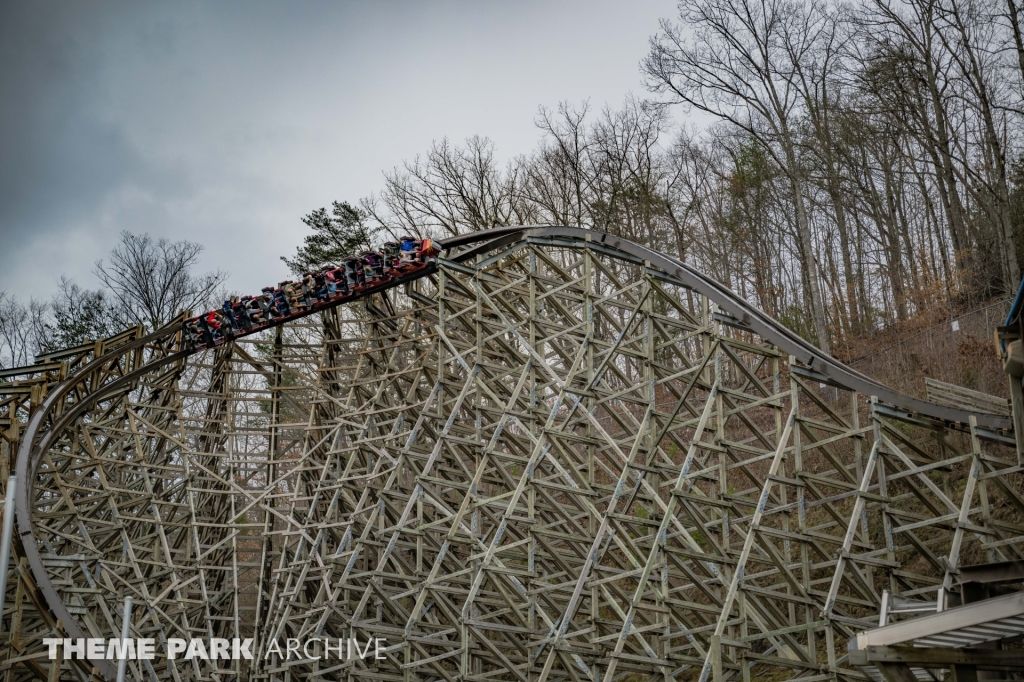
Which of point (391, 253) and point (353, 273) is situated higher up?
point (391, 253)

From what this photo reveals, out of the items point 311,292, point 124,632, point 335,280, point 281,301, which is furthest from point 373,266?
point 124,632

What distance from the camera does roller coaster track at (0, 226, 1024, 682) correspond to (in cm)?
1202

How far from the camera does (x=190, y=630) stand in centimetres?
1769

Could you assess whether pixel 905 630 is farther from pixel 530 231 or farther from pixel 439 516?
pixel 439 516

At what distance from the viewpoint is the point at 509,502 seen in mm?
14172

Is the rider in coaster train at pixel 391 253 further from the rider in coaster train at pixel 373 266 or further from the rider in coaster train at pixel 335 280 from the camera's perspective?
the rider in coaster train at pixel 335 280

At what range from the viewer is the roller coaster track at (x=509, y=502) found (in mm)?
12023

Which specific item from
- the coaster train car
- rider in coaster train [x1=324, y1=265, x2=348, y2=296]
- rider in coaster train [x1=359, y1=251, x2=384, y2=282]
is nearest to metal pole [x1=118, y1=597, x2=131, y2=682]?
the coaster train car

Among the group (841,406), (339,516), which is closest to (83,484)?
(339,516)

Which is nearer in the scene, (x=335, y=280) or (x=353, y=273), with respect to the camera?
(x=353, y=273)

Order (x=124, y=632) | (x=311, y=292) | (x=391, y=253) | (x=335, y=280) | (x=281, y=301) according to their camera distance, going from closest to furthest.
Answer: (x=124, y=632), (x=391, y=253), (x=335, y=280), (x=311, y=292), (x=281, y=301)

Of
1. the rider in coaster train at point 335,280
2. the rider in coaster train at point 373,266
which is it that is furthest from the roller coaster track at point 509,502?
the rider in coaster train at point 373,266

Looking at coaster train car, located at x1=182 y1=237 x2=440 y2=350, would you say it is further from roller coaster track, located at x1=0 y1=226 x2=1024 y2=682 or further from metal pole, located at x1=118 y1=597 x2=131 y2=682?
metal pole, located at x1=118 y1=597 x2=131 y2=682

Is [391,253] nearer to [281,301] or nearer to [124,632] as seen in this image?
[281,301]
